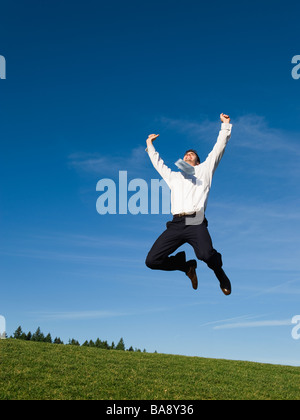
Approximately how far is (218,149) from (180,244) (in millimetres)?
2207

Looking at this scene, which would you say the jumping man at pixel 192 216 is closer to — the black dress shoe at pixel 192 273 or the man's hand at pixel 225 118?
the man's hand at pixel 225 118

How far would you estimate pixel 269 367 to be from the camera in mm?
17719

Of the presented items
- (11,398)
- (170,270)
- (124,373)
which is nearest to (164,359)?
(124,373)

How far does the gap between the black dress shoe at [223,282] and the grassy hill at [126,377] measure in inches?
164

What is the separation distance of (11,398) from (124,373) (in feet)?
13.8

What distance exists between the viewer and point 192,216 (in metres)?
8.33

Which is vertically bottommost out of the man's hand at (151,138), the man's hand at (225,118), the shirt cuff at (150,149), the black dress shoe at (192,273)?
the black dress shoe at (192,273)

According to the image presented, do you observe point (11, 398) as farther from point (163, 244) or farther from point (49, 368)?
point (163, 244)

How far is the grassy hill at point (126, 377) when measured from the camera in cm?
1102

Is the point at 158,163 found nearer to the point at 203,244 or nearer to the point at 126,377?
the point at 203,244

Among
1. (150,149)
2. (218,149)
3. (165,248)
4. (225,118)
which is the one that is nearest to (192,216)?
(165,248)

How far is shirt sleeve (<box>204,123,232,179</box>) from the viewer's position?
8.70m

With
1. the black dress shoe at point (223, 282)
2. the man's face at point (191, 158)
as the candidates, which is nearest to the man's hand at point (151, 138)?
the man's face at point (191, 158)

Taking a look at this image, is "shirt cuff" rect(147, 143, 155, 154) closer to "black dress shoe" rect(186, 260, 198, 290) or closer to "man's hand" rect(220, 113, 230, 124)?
"man's hand" rect(220, 113, 230, 124)
